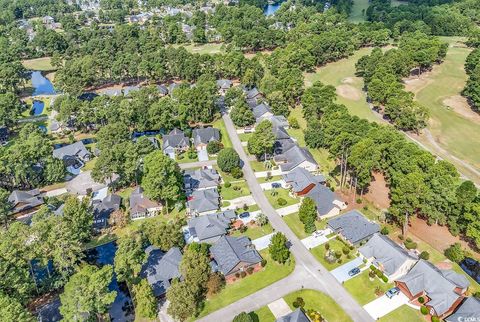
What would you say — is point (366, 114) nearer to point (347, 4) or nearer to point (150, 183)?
point (150, 183)

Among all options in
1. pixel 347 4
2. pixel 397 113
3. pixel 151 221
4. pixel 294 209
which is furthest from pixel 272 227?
pixel 347 4

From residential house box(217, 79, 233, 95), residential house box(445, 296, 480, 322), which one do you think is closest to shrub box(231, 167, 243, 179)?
residential house box(445, 296, 480, 322)

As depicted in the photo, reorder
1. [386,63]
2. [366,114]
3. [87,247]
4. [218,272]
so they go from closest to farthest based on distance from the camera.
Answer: [218,272], [87,247], [366,114], [386,63]

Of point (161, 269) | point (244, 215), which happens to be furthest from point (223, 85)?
point (161, 269)

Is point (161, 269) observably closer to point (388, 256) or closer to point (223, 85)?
point (388, 256)

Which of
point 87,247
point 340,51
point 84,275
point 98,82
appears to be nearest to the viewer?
point 84,275

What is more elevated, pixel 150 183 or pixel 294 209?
pixel 150 183

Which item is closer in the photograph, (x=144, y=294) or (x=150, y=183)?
(x=144, y=294)
